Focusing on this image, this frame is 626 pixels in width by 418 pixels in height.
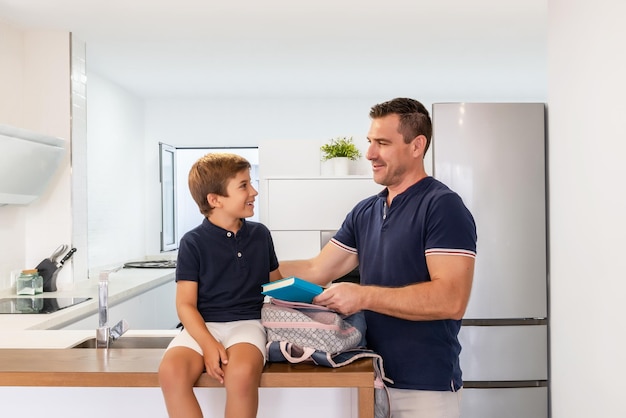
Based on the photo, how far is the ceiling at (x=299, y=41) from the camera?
3.52 meters

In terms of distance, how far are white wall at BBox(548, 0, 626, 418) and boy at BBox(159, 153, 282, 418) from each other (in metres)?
1.18

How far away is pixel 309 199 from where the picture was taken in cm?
421

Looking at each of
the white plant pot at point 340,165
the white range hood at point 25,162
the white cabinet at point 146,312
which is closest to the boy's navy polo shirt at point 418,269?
the white cabinet at point 146,312

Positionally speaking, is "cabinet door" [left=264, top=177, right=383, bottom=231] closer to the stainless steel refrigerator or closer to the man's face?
the stainless steel refrigerator

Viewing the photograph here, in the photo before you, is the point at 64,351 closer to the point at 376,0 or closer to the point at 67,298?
the point at 67,298

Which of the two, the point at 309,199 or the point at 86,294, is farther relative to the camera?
the point at 309,199

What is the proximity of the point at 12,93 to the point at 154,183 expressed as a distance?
2.65 meters

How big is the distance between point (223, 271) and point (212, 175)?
28cm

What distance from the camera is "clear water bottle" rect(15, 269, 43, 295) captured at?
11.7 ft

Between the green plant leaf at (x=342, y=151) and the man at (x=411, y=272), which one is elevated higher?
the green plant leaf at (x=342, y=151)

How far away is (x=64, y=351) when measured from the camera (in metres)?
1.81

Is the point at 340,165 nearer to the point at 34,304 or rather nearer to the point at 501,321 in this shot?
the point at 501,321

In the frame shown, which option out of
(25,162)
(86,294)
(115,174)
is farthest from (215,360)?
(115,174)

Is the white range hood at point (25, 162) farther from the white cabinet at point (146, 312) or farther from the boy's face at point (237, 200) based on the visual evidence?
the boy's face at point (237, 200)
